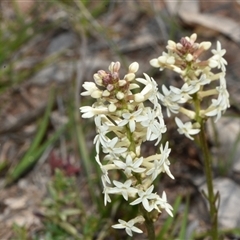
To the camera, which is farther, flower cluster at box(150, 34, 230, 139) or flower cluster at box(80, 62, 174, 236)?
flower cluster at box(150, 34, 230, 139)

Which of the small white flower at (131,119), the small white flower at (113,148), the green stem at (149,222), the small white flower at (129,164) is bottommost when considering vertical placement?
the green stem at (149,222)

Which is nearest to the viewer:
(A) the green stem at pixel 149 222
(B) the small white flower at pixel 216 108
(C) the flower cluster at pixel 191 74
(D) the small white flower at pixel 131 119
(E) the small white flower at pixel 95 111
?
(D) the small white flower at pixel 131 119

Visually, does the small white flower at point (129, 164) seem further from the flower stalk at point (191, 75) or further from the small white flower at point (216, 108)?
the small white flower at point (216, 108)

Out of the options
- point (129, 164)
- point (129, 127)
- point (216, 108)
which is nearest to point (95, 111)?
point (129, 127)

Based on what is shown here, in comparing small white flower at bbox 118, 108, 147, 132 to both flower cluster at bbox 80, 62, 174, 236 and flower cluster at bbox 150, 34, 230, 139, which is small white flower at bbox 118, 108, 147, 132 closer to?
flower cluster at bbox 80, 62, 174, 236

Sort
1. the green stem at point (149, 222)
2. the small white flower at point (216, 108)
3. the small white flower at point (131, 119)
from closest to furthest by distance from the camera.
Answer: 1. the small white flower at point (131, 119)
2. the green stem at point (149, 222)
3. the small white flower at point (216, 108)

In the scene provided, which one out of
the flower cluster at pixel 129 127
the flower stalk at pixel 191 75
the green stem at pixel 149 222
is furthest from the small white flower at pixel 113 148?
the flower stalk at pixel 191 75

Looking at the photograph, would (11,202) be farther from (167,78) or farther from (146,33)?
(146,33)

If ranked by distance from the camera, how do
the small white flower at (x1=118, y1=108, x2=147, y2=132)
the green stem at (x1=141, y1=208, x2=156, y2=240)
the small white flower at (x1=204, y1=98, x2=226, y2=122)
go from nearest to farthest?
1. the small white flower at (x1=118, y1=108, x2=147, y2=132)
2. the green stem at (x1=141, y1=208, x2=156, y2=240)
3. the small white flower at (x1=204, y1=98, x2=226, y2=122)

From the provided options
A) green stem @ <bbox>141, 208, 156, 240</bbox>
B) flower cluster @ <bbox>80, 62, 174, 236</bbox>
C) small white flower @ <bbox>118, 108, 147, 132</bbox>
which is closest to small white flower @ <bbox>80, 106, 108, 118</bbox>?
flower cluster @ <bbox>80, 62, 174, 236</bbox>

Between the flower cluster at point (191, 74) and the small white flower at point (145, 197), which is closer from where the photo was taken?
the small white flower at point (145, 197)

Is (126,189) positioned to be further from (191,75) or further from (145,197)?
(191,75)

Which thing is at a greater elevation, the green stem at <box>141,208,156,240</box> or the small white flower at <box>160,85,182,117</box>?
the small white flower at <box>160,85,182,117</box>
